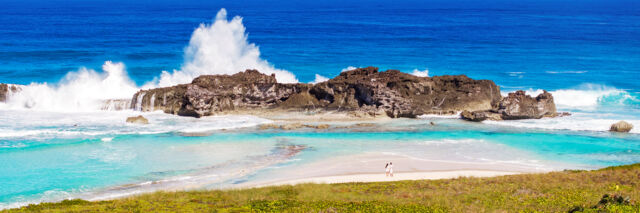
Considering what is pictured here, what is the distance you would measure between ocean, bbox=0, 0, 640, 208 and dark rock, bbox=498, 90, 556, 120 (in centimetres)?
121

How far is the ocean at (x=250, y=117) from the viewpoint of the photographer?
112ft

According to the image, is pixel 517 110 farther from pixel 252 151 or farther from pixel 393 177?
pixel 252 151

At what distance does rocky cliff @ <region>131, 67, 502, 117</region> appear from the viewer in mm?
48406

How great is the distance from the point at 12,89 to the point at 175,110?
51.1 feet

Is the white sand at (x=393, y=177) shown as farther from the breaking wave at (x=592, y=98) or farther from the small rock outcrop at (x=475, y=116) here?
the breaking wave at (x=592, y=98)

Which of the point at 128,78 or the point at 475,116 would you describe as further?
the point at 128,78

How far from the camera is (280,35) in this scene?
11300cm

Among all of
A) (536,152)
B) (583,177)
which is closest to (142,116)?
(536,152)

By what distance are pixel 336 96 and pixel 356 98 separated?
1772mm

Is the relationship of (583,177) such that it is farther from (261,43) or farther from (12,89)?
(261,43)

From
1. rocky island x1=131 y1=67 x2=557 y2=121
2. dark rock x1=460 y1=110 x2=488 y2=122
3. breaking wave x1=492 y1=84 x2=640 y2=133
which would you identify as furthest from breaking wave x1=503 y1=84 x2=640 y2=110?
dark rock x1=460 y1=110 x2=488 y2=122

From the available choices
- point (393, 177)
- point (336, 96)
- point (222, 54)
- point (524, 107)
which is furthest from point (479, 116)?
point (222, 54)

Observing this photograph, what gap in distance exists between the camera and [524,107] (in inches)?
1908

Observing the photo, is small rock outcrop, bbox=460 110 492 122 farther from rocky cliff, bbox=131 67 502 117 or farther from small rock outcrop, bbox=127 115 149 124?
small rock outcrop, bbox=127 115 149 124
